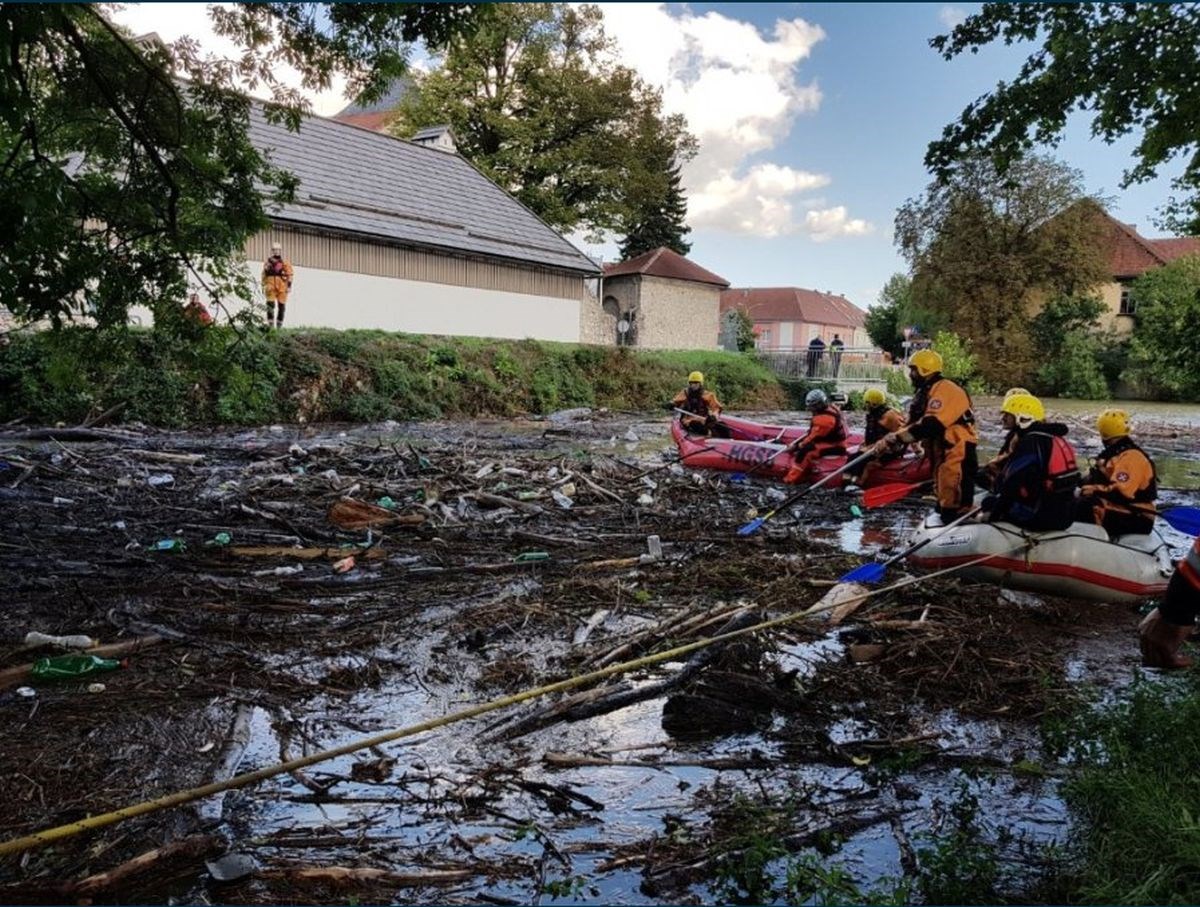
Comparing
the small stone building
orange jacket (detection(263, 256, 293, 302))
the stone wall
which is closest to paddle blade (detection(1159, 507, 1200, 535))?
orange jacket (detection(263, 256, 293, 302))

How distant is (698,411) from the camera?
17.4 metres

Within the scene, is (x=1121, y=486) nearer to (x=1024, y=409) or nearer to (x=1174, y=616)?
(x=1024, y=409)

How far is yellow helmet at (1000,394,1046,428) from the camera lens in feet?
27.1

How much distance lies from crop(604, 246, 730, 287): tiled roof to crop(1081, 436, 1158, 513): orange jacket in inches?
1500

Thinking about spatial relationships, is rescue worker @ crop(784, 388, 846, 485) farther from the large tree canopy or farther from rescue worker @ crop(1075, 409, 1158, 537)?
the large tree canopy

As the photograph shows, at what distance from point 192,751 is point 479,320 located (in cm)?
2741

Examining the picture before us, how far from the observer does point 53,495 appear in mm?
10641

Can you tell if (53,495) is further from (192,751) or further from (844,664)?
(844,664)

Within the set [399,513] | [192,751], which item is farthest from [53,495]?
[192,751]

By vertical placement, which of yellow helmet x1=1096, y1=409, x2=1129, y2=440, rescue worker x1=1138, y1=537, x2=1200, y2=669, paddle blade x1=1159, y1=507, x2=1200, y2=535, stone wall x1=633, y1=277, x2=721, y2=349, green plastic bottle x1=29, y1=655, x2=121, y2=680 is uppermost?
stone wall x1=633, y1=277, x2=721, y2=349

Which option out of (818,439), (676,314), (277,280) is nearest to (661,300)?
(676,314)

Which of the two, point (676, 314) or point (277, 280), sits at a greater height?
point (676, 314)

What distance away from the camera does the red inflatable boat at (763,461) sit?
40.6ft

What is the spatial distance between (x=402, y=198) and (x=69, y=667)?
26.9 m
